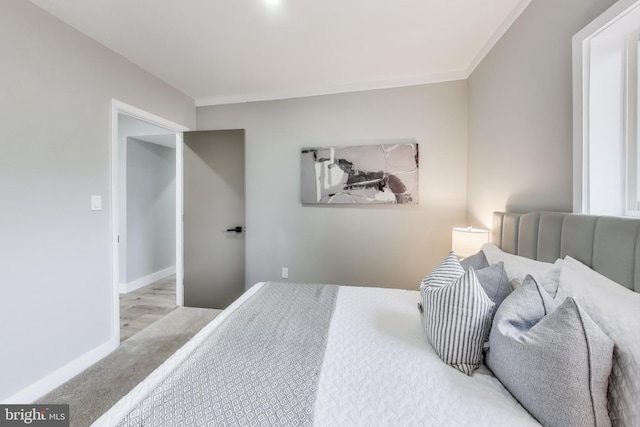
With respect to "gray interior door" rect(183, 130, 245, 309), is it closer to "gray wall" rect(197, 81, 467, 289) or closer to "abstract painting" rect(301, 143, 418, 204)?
"gray wall" rect(197, 81, 467, 289)

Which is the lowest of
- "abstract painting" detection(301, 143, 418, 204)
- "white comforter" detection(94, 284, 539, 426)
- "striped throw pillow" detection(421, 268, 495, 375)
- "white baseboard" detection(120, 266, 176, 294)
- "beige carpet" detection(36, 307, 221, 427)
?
"beige carpet" detection(36, 307, 221, 427)

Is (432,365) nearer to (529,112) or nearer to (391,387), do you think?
(391,387)

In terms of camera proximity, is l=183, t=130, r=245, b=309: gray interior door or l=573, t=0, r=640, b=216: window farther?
l=183, t=130, r=245, b=309: gray interior door

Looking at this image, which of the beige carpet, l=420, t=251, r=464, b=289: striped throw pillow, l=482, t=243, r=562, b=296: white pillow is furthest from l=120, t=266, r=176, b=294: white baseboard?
l=482, t=243, r=562, b=296: white pillow

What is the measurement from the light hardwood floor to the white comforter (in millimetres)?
1891

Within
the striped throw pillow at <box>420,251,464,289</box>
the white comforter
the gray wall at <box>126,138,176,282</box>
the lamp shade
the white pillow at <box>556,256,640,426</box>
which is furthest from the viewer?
the gray wall at <box>126,138,176,282</box>

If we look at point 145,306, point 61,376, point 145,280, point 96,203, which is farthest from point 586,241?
point 145,280

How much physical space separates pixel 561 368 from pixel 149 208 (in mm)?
4517

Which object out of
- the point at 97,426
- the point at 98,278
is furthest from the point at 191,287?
the point at 97,426

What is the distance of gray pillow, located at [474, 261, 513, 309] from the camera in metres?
1.04

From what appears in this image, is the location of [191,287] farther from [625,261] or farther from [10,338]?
[625,261]

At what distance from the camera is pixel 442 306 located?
100 cm

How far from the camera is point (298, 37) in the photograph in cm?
184

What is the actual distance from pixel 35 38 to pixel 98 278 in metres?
1.72
